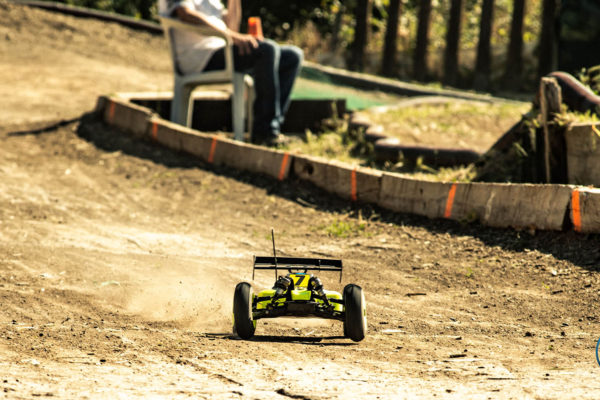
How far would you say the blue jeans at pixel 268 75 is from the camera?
778 centimetres

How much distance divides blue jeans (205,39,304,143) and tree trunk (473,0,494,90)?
6.44m

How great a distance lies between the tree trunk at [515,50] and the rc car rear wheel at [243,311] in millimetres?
11510

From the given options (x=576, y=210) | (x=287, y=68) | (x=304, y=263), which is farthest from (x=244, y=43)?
(x=304, y=263)

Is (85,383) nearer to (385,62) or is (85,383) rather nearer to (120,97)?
(120,97)

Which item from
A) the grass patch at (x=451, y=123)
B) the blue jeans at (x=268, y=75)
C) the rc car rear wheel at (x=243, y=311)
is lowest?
the rc car rear wheel at (x=243, y=311)

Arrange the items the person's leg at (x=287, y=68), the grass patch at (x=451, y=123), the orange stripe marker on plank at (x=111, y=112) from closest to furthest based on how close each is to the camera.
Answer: the person's leg at (x=287, y=68), the grass patch at (x=451, y=123), the orange stripe marker on plank at (x=111, y=112)

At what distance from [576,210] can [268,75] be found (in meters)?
3.54

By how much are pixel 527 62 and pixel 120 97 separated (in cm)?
987

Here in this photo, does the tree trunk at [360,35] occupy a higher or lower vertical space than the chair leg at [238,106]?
higher

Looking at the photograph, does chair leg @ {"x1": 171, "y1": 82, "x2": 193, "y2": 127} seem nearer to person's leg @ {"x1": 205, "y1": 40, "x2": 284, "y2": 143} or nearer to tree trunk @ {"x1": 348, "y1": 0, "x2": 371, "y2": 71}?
person's leg @ {"x1": 205, "y1": 40, "x2": 284, "y2": 143}

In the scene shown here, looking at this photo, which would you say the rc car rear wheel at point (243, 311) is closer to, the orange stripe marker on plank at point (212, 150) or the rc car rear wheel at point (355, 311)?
the rc car rear wheel at point (355, 311)

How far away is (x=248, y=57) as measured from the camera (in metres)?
7.80

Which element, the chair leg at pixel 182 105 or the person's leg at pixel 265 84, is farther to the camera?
the chair leg at pixel 182 105

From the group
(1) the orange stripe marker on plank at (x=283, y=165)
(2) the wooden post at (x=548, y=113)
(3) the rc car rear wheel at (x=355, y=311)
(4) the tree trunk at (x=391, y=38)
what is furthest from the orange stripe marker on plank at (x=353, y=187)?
(4) the tree trunk at (x=391, y=38)
